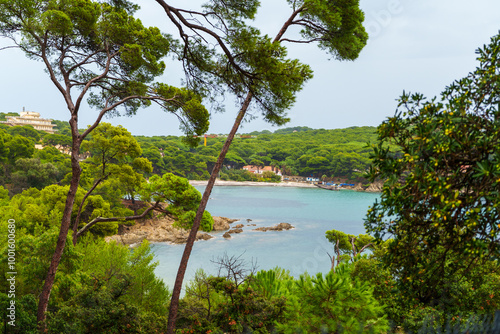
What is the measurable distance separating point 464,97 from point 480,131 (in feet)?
0.96

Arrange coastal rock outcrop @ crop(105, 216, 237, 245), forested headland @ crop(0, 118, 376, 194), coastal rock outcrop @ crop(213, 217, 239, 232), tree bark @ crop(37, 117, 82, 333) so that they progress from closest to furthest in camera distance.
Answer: tree bark @ crop(37, 117, 82, 333), coastal rock outcrop @ crop(105, 216, 237, 245), forested headland @ crop(0, 118, 376, 194), coastal rock outcrop @ crop(213, 217, 239, 232)

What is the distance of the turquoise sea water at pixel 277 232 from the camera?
59.4 feet

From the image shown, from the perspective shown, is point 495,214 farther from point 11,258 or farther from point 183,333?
point 11,258

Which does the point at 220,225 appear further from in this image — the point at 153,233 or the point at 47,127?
the point at 47,127

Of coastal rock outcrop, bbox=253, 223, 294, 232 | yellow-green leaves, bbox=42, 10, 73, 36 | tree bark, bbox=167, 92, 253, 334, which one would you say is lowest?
coastal rock outcrop, bbox=253, 223, 294, 232

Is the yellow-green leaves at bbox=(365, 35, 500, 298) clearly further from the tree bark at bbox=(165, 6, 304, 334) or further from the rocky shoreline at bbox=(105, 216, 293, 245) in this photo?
the rocky shoreline at bbox=(105, 216, 293, 245)

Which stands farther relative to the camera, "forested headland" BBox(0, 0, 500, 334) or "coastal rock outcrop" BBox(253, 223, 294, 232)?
"coastal rock outcrop" BBox(253, 223, 294, 232)

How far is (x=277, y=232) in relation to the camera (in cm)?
2467

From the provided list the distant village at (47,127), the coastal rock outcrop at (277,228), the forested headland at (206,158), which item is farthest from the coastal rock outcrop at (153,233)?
the distant village at (47,127)

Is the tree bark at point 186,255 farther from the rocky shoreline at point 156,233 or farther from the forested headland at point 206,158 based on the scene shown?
the forested headland at point 206,158

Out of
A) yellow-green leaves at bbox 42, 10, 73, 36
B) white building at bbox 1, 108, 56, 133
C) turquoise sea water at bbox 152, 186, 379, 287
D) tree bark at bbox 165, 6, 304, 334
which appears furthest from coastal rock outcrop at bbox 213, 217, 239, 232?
white building at bbox 1, 108, 56, 133

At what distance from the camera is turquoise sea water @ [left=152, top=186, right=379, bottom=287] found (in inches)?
712

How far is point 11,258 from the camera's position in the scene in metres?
5.56

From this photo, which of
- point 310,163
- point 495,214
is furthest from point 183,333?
point 310,163
